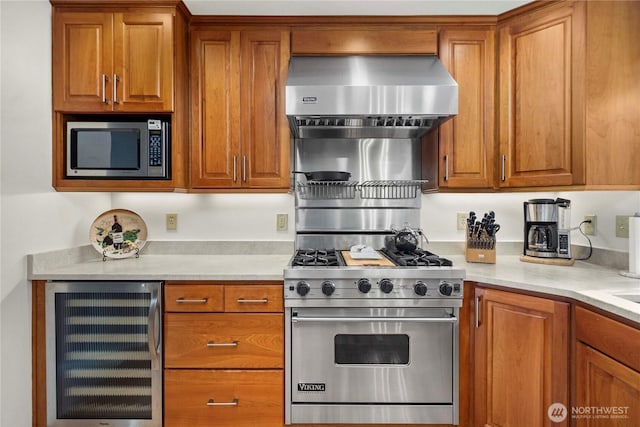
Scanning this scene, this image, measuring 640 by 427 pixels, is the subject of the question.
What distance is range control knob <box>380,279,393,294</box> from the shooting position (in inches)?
65.2

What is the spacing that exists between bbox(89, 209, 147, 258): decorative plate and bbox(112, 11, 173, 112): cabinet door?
0.70 m

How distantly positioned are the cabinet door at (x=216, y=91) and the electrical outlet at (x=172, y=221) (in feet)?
1.69

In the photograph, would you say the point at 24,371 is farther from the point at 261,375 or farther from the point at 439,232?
the point at 439,232

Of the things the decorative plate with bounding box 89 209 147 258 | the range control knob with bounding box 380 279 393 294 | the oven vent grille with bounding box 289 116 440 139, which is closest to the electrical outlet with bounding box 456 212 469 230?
the oven vent grille with bounding box 289 116 440 139

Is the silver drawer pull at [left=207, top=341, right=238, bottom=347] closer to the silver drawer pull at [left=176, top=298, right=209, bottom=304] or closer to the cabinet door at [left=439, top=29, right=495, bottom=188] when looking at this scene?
the silver drawer pull at [left=176, top=298, right=209, bottom=304]

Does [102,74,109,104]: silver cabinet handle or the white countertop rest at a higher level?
[102,74,109,104]: silver cabinet handle

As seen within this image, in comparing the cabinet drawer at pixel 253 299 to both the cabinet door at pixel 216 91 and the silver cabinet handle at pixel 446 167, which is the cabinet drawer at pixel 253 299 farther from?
the silver cabinet handle at pixel 446 167

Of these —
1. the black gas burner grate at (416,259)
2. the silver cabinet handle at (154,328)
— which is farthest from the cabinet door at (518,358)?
the silver cabinet handle at (154,328)

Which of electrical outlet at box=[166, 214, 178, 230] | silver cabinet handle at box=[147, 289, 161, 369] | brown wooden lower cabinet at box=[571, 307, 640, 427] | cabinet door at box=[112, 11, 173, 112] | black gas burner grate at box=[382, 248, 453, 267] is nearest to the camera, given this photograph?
brown wooden lower cabinet at box=[571, 307, 640, 427]

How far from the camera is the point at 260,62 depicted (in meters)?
2.01

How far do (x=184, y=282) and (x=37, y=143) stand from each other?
A: 1.05 m

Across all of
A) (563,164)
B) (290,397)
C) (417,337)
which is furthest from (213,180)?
(563,164)

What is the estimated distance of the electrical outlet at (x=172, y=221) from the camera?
2.34 metres

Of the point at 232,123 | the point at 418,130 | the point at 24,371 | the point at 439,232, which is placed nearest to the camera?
the point at 24,371
